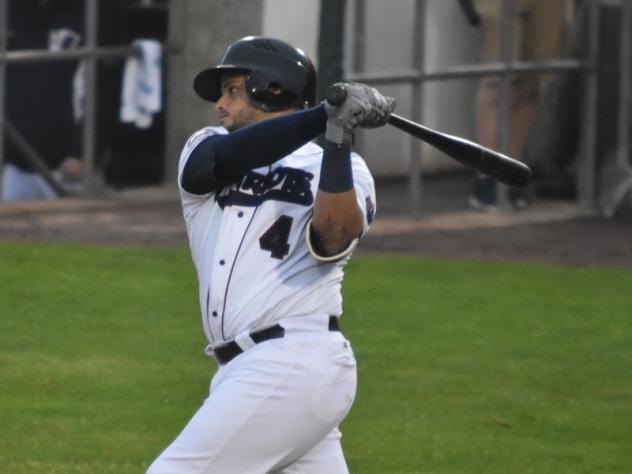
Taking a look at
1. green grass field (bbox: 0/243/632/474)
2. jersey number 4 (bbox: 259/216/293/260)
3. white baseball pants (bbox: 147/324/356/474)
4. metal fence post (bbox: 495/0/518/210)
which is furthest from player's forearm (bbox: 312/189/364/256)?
metal fence post (bbox: 495/0/518/210)

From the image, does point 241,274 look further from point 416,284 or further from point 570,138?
point 570,138

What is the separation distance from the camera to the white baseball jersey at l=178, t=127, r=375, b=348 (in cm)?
443

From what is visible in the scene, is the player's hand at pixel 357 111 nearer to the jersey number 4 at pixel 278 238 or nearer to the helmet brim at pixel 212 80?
the jersey number 4 at pixel 278 238

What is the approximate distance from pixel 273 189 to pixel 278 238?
0.13 m

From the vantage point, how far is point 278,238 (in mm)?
4457

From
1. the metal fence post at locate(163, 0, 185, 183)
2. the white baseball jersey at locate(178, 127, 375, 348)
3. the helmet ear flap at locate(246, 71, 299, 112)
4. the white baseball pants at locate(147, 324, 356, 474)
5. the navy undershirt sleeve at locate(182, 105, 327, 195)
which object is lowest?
the metal fence post at locate(163, 0, 185, 183)

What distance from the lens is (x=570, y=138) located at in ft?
47.6

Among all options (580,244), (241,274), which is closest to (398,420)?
(241,274)

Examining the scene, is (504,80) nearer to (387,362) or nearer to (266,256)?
(387,362)

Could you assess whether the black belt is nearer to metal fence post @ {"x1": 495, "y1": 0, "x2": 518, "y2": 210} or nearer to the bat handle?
the bat handle

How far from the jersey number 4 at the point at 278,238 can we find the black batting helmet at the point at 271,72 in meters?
0.34

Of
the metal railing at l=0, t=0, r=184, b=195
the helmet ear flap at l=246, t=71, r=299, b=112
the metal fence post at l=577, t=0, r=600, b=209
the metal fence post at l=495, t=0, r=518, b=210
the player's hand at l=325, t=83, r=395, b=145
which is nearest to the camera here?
the player's hand at l=325, t=83, r=395, b=145

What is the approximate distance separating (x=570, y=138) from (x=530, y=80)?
0.81m

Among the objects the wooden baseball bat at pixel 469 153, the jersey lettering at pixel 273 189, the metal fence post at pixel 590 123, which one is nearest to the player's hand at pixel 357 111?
the wooden baseball bat at pixel 469 153
